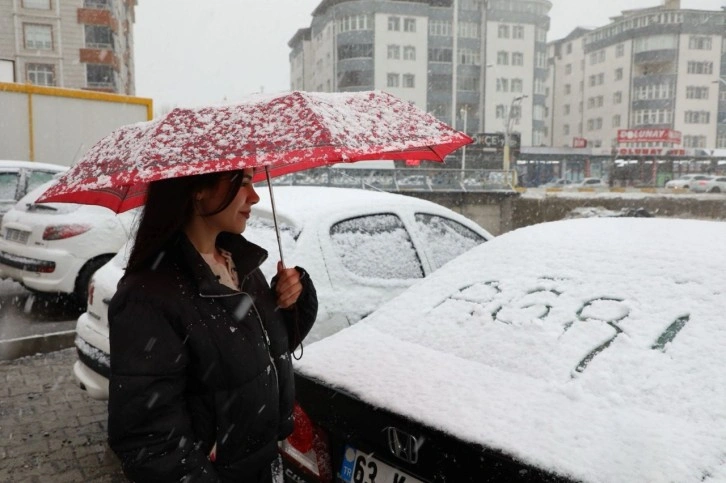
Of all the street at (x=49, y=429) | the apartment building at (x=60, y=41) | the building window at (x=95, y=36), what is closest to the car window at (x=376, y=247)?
the street at (x=49, y=429)

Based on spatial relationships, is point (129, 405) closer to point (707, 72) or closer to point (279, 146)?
point (279, 146)

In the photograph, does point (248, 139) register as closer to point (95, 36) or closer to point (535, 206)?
point (535, 206)

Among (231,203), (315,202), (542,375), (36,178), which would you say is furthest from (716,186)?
(231,203)

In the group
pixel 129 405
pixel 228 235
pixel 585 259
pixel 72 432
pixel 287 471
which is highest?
pixel 228 235

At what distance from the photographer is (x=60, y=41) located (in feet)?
156

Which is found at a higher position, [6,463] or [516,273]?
[516,273]

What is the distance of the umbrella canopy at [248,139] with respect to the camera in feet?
5.12

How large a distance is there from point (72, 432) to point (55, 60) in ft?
167

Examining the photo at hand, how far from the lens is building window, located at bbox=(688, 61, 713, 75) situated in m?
74.9

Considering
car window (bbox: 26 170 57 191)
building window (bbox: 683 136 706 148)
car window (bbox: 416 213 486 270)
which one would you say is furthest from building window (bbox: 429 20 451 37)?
car window (bbox: 416 213 486 270)

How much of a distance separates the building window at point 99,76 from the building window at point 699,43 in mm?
65037

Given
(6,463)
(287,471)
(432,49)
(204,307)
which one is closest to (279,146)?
(204,307)

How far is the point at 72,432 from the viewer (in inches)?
163

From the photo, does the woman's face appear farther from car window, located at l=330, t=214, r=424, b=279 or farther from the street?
the street
